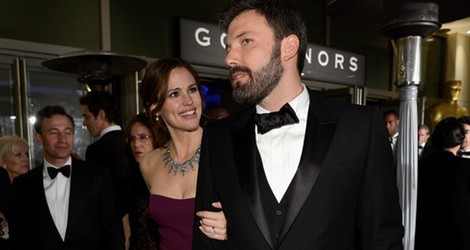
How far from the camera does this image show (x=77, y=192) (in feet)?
6.61

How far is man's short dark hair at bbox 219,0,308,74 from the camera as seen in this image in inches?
45.1

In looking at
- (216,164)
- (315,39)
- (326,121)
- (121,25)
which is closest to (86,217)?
(216,164)

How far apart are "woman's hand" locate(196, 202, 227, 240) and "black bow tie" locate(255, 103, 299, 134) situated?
0.30 meters

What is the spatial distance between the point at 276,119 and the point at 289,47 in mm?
232

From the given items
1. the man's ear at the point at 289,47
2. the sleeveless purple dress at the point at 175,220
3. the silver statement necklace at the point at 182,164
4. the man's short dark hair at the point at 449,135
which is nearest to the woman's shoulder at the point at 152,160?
the silver statement necklace at the point at 182,164

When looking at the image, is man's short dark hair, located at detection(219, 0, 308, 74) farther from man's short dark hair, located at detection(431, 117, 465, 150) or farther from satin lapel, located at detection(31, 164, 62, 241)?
man's short dark hair, located at detection(431, 117, 465, 150)

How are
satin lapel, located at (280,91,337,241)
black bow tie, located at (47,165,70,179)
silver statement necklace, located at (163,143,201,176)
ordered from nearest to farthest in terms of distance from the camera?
satin lapel, located at (280,91,337,241)
silver statement necklace, located at (163,143,201,176)
black bow tie, located at (47,165,70,179)

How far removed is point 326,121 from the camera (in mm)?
1104

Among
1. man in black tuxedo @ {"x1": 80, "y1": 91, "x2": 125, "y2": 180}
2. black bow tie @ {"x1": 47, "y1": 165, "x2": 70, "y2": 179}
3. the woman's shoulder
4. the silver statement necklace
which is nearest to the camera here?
the silver statement necklace

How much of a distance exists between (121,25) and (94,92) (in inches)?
55.5

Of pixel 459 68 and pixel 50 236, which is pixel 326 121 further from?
pixel 459 68

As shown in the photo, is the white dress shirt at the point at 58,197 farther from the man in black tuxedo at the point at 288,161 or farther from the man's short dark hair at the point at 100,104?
the man in black tuxedo at the point at 288,161

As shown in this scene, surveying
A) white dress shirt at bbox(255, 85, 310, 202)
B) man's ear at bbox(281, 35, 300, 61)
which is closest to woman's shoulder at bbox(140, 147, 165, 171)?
white dress shirt at bbox(255, 85, 310, 202)

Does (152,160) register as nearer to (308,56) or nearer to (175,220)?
(175,220)
